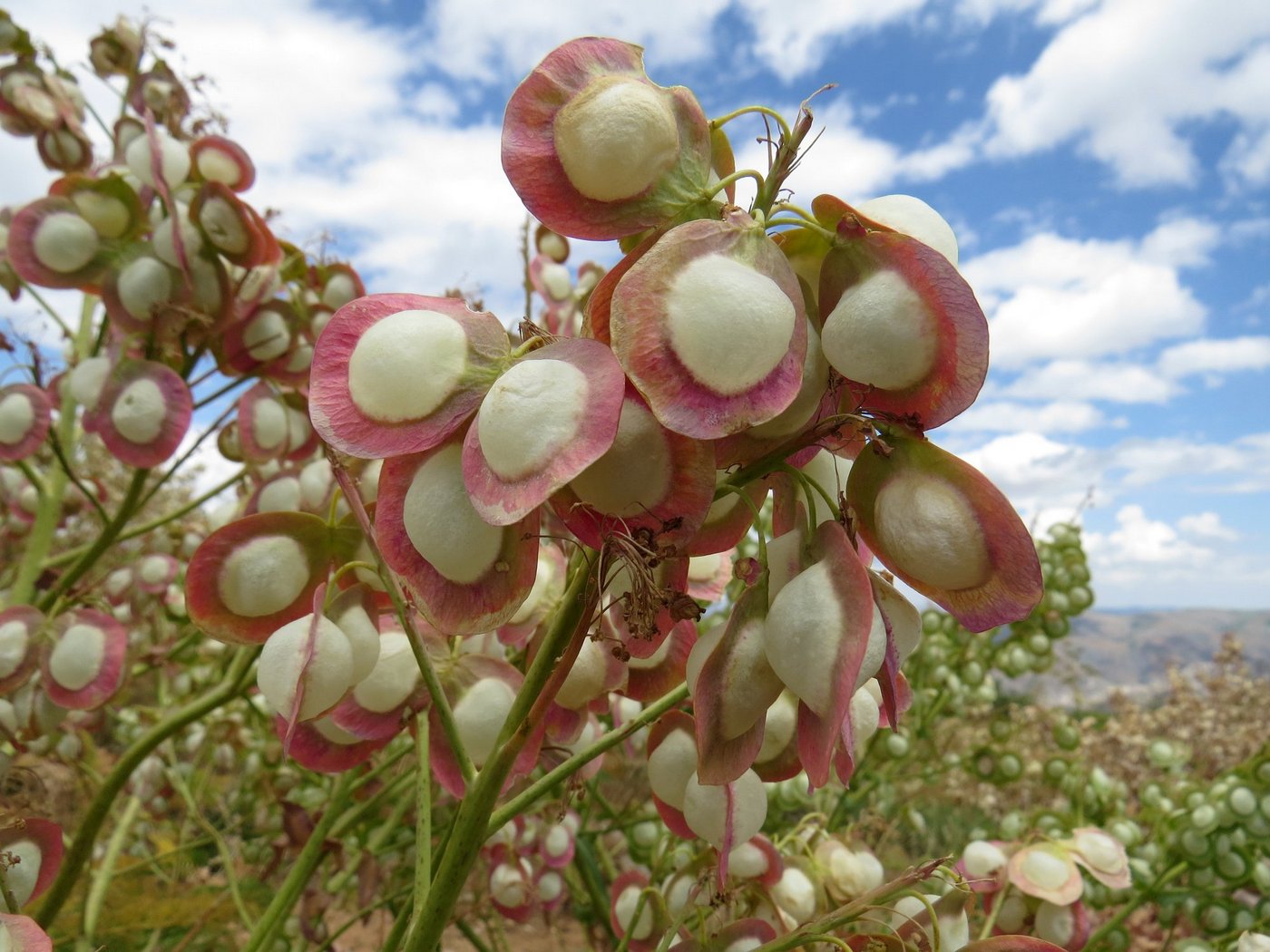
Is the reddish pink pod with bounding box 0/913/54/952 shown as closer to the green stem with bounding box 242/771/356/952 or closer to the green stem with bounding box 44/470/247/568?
the green stem with bounding box 242/771/356/952

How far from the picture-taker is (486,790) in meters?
0.33

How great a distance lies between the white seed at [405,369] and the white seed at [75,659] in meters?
0.49

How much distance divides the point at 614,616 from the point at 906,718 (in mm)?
1100

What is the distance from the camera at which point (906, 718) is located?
1.33 meters

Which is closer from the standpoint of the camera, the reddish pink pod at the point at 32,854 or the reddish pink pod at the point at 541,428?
the reddish pink pod at the point at 541,428

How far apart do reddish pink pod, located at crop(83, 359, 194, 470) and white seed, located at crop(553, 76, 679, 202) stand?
592 mm

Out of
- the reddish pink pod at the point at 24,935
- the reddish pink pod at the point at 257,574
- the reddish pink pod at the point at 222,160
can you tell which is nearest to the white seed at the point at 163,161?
the reddish pink pod at the point at 222,160

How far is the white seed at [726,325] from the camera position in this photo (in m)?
0.26

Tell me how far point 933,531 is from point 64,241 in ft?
2.66

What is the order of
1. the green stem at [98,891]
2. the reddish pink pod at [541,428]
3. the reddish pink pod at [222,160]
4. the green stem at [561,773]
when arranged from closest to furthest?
1. the reddish pink pod at [541,428]
2. the green stem at [561,773]
3. the green stem at [98,891]
4. the reddish pink pod at [222,160]

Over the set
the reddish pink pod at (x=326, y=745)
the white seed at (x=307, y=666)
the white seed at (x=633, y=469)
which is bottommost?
the reddish pink pod at (x=326, y=745)

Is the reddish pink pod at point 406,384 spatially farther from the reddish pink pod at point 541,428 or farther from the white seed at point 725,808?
the white seed at point 725,808

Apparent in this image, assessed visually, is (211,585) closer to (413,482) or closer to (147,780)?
(413,482)

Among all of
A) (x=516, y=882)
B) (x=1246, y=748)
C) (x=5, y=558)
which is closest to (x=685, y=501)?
(x=516, y=882)
